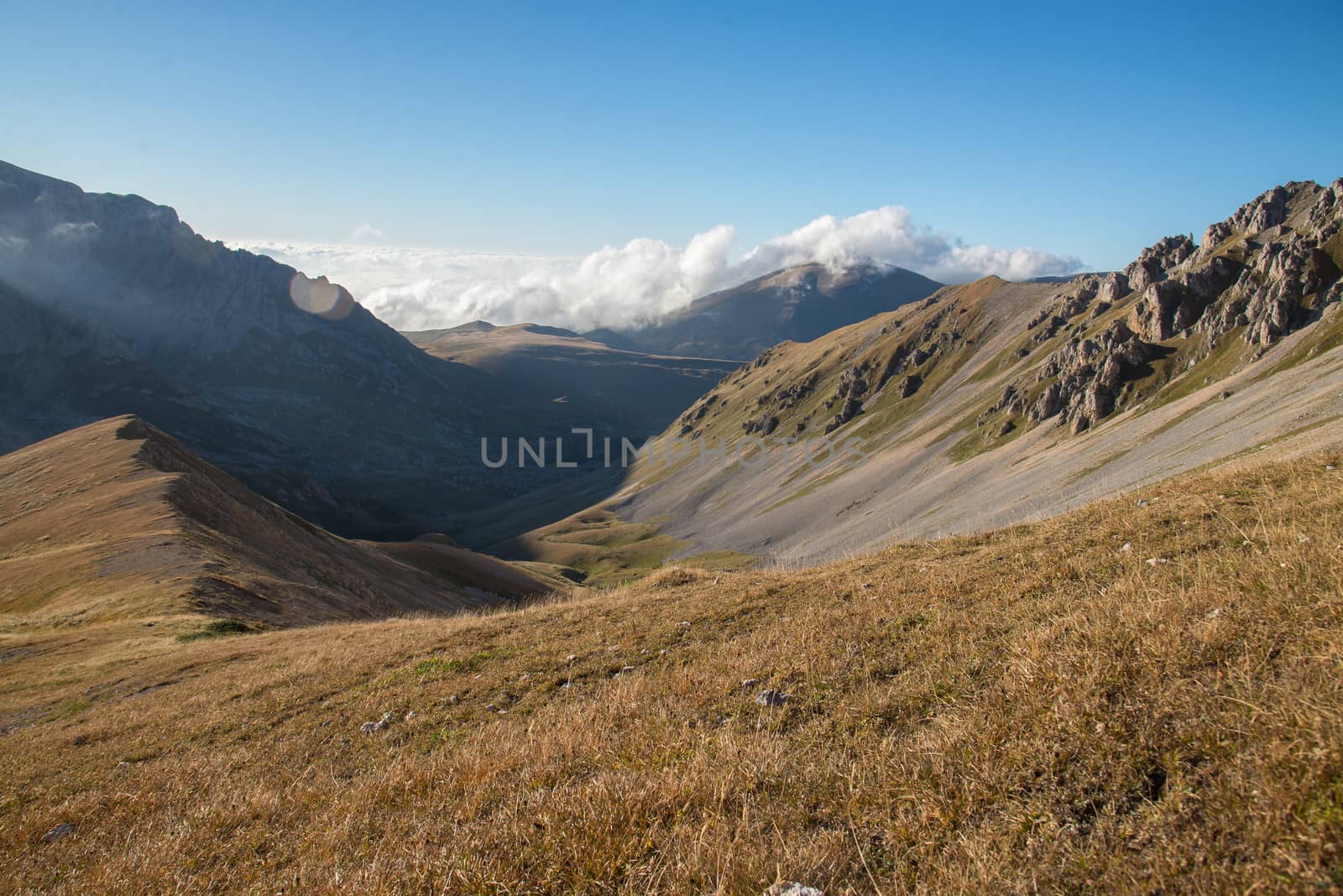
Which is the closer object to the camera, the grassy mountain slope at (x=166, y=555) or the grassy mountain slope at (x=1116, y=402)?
the grassy mountain slope at (x=166, y=555)

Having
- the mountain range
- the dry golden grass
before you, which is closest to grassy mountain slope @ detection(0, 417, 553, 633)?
the mountain range

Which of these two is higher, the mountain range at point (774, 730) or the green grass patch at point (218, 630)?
the mountain range at point (774, 730)

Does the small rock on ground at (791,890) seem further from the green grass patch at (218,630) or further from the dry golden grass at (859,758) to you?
the green grass patch at (218,630)

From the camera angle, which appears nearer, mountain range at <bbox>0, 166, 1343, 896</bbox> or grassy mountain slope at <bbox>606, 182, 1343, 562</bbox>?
mountain range at <bbox>0, 166, 1343, 896</bbox>

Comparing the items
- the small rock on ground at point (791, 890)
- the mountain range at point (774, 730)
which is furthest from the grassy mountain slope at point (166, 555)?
the small rock on ground at point (791, 890)

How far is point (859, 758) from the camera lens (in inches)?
242

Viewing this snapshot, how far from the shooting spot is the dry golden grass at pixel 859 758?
431 centimetres

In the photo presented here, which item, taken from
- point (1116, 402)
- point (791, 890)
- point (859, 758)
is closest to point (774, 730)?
point (859, 758)

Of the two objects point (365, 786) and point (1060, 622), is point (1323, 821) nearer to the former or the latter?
point (1060, 622)

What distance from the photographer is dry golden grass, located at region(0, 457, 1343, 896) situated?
4312mm

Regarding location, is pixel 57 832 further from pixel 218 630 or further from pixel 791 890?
pixel 218 630

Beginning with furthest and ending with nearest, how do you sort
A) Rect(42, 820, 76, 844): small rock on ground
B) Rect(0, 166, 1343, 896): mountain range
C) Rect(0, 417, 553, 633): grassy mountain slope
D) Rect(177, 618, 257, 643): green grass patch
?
Rect(0, 417, 553, 633): grassy mountain slope, Rect(177, 618, 257, 643): green grass patch, Rect(42, 820, 76, 844): small rock on ground, Rect(0, 166, 1343, 896): mountain range

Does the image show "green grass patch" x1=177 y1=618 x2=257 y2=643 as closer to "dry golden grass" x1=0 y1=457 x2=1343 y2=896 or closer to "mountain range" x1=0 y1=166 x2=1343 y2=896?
"mountain range" x1=0 y1=166 x2=1343 y2=896

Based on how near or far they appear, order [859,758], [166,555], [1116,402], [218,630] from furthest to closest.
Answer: [1116,402], [166,555], [218,630], [859,758]
